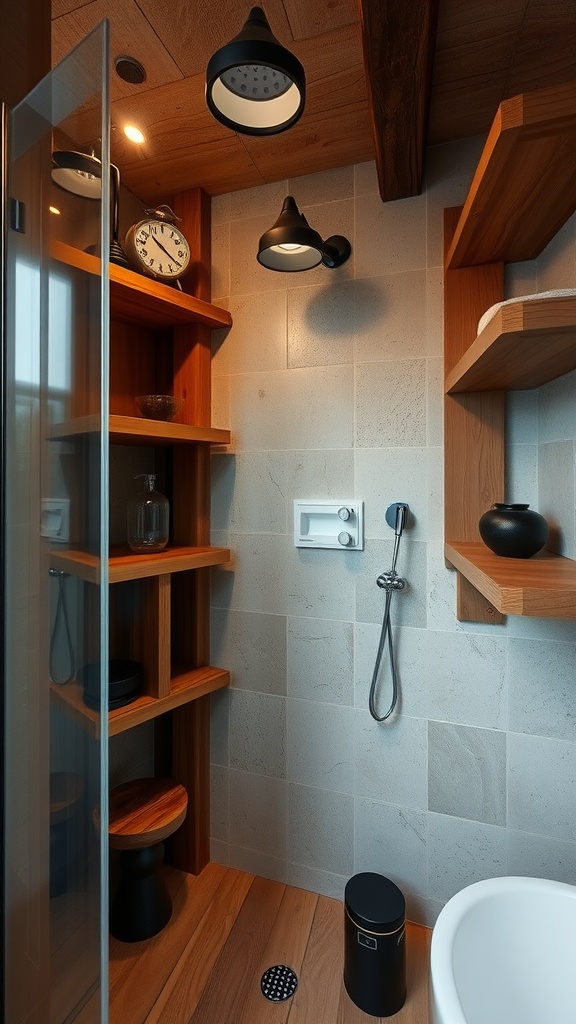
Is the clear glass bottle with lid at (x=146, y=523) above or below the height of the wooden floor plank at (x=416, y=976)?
above

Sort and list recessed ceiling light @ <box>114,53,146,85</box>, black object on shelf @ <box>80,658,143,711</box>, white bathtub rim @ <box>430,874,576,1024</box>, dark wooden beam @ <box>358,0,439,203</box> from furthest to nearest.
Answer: black object on shelf @ <box>80,658,143,711</box>, recessed ceiling light @ <box>114,53,146,85</box>, dark wooden beam @ <box>358,0,439,203</box>, white bathtub rim @ <box>430,874,576,1024</box>

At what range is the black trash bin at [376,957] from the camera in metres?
1.14

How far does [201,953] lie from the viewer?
1.30 m

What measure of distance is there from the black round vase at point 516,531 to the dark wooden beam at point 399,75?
0.90 meters

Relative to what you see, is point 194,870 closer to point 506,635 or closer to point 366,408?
point 506,635

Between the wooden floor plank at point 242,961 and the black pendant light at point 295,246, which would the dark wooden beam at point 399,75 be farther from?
the wooden floor plank at point 242,961

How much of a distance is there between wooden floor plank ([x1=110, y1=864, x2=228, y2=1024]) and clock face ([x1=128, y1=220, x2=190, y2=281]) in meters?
1.93

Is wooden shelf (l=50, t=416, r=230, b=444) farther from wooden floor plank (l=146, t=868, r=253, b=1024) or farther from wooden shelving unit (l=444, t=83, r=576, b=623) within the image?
wooden floor plank (l=146, t=868, r=253, b=1024)

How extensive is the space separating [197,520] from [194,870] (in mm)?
1194

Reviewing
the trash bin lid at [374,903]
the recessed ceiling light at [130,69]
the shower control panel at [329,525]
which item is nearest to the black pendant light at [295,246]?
the recessed ceiling light at [130,69]

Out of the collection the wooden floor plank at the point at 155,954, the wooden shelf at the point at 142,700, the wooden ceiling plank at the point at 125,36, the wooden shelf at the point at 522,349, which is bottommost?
the wooden floor plank at the point at 155,954

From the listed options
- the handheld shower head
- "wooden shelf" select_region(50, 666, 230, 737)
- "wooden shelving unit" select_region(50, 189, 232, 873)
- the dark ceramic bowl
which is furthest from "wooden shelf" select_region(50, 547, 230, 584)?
the handheld shower head

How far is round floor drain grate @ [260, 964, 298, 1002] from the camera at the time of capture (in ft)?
3.90

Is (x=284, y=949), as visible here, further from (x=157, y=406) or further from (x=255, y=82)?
(x=255, y=82)
